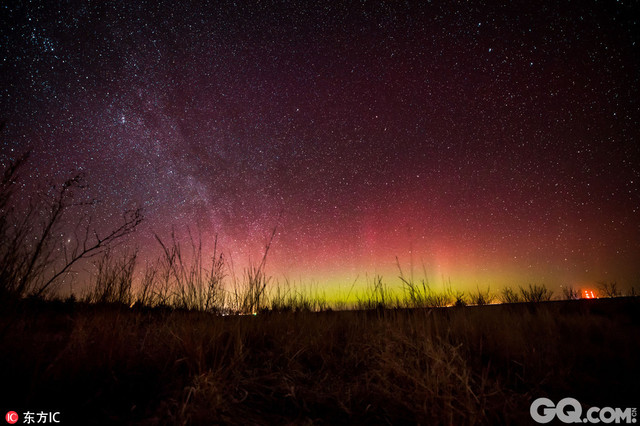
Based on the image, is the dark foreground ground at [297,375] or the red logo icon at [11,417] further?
the dark foreground ground at [297,375]

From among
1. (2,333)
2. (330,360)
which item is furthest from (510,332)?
(2,333)

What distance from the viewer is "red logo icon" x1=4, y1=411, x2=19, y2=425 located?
4.92 feet

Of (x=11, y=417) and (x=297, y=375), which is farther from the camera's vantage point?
(x=297, y=375)

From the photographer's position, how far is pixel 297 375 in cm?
243

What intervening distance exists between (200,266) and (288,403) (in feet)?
8.11

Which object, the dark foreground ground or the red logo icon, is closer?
the red logo icon

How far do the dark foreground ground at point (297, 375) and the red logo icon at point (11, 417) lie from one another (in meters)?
0.03

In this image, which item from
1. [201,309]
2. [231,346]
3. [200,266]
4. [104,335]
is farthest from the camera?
[200,266]

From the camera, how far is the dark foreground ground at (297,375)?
5.79ft

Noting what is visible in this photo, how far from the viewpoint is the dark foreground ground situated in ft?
5.79

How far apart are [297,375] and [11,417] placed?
1802 millimetres

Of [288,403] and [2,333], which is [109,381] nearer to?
[2,333]

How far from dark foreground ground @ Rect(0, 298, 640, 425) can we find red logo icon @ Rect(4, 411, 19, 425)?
3cm

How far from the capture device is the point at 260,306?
13.0 feet
